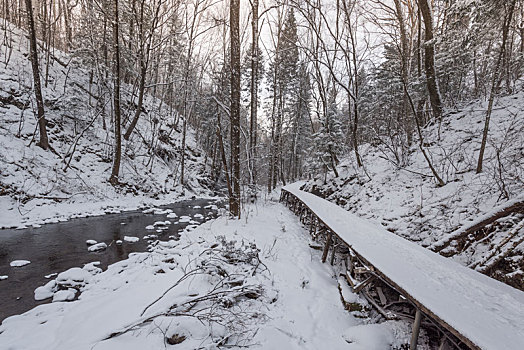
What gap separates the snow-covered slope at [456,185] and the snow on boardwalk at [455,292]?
926 millimetres

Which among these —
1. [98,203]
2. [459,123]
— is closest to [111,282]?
[98,203]

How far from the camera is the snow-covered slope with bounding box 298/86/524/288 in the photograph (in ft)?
15.3

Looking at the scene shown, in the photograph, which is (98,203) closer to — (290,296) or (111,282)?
(111,282)

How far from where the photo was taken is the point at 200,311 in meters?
2.98

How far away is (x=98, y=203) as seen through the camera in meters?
10.9

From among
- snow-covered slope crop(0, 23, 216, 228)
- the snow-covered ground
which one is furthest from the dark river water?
snow-covered slope crop(0, 23, 216, 228)

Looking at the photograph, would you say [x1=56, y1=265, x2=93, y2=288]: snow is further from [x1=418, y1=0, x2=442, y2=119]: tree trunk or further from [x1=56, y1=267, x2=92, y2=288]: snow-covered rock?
[x1=418, y1=0, x2=442, y2=119]: tree trunk

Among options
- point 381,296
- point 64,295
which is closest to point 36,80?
point 64,295

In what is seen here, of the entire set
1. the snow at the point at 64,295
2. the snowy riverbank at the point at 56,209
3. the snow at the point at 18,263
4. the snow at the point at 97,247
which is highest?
the snowy riverbank at the point at 56,209

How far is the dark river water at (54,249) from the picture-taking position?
401 cm

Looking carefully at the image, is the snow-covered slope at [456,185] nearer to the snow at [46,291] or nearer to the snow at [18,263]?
the snow at [46,291]

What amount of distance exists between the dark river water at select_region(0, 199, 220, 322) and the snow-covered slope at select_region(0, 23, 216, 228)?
1.34m

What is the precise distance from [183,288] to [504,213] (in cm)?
571

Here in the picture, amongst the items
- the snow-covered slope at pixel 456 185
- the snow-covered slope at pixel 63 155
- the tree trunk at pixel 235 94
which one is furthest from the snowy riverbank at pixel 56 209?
the snow-covered slope at pixel 456 185
